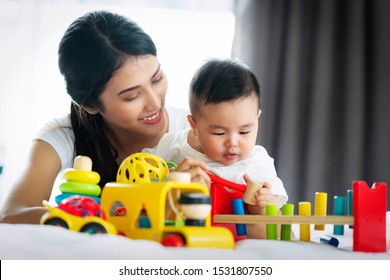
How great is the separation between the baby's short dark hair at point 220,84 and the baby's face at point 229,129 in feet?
0.06

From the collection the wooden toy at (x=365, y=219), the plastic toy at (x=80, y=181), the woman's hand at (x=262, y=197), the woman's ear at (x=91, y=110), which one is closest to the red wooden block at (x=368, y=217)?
the wooden toy at (x=365, y=219)

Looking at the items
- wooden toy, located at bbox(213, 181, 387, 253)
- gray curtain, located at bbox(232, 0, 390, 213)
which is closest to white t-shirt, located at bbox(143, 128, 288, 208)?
wooden toy, located at bbox(213, 181, 387, 253)

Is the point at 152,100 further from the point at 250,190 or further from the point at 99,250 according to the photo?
the point at 99,250

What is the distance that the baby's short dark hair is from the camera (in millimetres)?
1344

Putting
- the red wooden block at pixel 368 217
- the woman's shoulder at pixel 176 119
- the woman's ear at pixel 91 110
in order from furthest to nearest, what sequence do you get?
1. the woman's shoulder at pixel 176 119
2. the woman's ear at pixel 91 110
3. the red wooden block at pixel 368 217

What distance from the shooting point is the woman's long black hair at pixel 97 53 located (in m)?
Result: 1.58

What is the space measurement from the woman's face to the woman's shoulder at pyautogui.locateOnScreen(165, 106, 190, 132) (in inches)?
8.3

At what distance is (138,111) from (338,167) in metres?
1.70

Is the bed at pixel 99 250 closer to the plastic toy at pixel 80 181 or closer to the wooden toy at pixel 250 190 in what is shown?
the plastic toy at pixel 80 181

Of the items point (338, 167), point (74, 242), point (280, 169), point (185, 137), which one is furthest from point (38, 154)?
point (338, 167)

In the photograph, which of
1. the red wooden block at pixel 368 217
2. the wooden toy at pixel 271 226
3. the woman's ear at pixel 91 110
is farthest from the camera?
the woman's ear at pixel 91 110

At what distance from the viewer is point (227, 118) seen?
1331 mm

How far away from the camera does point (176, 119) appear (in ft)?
6.36

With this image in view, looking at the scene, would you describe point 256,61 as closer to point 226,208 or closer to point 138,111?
point 138,111
